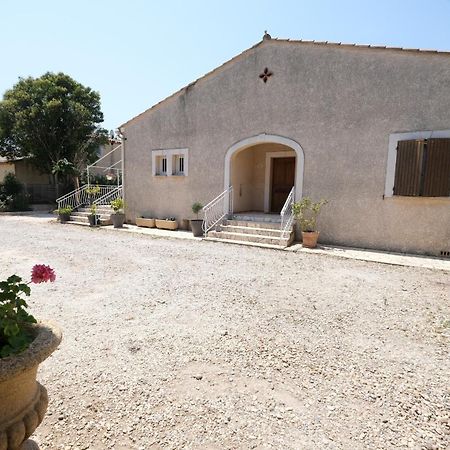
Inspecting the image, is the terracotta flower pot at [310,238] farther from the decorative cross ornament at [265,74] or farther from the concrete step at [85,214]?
the concrete step at [85,214]

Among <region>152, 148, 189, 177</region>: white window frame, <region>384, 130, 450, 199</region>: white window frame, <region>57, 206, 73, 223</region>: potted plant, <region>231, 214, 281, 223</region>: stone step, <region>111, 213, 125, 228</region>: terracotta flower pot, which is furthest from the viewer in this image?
<region>57, 206, 73, 223</region>: potted plant

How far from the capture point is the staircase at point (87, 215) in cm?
1391

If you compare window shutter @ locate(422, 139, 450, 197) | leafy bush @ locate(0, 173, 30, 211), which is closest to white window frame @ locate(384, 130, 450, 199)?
window shutter @ locate(422, 139, 450, 197)

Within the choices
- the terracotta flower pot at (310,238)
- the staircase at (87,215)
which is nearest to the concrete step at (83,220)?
the staircase at (87,215)

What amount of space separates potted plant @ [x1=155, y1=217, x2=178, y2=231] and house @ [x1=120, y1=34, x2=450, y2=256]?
1.41 feet

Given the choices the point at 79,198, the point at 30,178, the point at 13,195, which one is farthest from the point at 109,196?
the point at 30,178

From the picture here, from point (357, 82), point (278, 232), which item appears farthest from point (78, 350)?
point (357, 82)

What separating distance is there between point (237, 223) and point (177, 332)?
704 cm

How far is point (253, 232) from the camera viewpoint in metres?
9.86

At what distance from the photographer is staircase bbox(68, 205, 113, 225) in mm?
13906

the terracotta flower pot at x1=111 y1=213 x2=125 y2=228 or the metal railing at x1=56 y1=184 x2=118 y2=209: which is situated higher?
the metal railing at x1=56 y1=184 x2=118 y2=209

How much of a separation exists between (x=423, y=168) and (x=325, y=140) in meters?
2.59

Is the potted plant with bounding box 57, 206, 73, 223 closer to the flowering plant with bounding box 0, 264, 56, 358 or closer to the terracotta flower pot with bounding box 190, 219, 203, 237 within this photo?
the terracotta flower pot with bounding box 190, 219, 203, 237

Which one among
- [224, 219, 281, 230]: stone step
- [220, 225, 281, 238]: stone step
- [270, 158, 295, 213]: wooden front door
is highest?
[270, 158, 295, 213]: wooden front door
